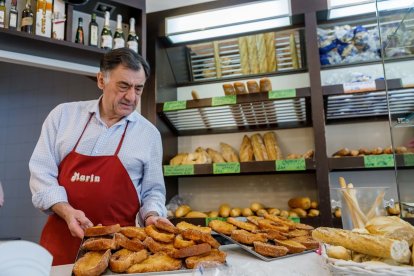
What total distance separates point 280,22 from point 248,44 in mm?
365

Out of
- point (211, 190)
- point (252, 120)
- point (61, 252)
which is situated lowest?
point (61, 252)

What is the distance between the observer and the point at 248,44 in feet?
8.53

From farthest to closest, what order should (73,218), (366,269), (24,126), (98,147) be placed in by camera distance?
(24,126) → (98,147) → (73,218) → (366,269)

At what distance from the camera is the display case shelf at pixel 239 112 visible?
7.31 feet

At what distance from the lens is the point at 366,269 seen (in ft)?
1.98

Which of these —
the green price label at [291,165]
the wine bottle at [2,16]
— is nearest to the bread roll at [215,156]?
the green price label at [291,165]

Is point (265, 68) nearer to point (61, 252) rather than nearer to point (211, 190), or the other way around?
point (211, 190)

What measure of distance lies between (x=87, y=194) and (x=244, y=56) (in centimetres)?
182

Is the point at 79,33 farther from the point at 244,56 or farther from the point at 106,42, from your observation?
the point at 244,56

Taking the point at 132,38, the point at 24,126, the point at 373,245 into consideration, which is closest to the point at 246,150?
the point at 132,38

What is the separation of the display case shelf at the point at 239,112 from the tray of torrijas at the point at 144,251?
58.5 inches

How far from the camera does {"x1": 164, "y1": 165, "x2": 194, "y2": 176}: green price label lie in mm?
2291

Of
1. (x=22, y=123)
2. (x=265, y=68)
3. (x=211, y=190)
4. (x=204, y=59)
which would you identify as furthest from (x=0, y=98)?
(x=265, y=68)

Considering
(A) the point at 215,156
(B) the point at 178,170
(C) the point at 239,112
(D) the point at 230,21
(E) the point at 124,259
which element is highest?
(D) the point at 230,21
